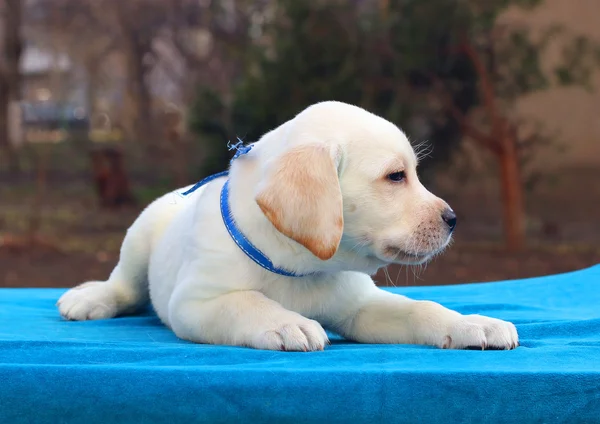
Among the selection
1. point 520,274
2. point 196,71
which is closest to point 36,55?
point 196,71

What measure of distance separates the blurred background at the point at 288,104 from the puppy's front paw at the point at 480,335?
228 inches

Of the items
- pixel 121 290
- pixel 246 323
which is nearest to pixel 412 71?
pixel 121 290

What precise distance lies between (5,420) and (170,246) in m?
1.15

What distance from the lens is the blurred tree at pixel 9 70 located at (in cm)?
1263

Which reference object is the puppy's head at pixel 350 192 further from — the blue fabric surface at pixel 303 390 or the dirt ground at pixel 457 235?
the dirt ground at pixel 457 235

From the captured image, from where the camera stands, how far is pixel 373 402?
2324 mm

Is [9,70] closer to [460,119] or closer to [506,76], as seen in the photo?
[460,119]

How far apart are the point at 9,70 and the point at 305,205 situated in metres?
11.1

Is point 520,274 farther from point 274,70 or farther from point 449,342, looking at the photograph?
point 449,342

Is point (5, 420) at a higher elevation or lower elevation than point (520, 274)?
higher

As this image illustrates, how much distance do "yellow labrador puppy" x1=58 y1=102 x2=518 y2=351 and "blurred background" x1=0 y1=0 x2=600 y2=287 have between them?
18.5 feet

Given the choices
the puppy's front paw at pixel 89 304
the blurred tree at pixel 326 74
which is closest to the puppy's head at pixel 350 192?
the puppy's front paw at pixel 89 304

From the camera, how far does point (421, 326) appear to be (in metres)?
2.90

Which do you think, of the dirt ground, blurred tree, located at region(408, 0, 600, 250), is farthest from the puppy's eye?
blurred tree, located at region(408, 0, 600, 250)
